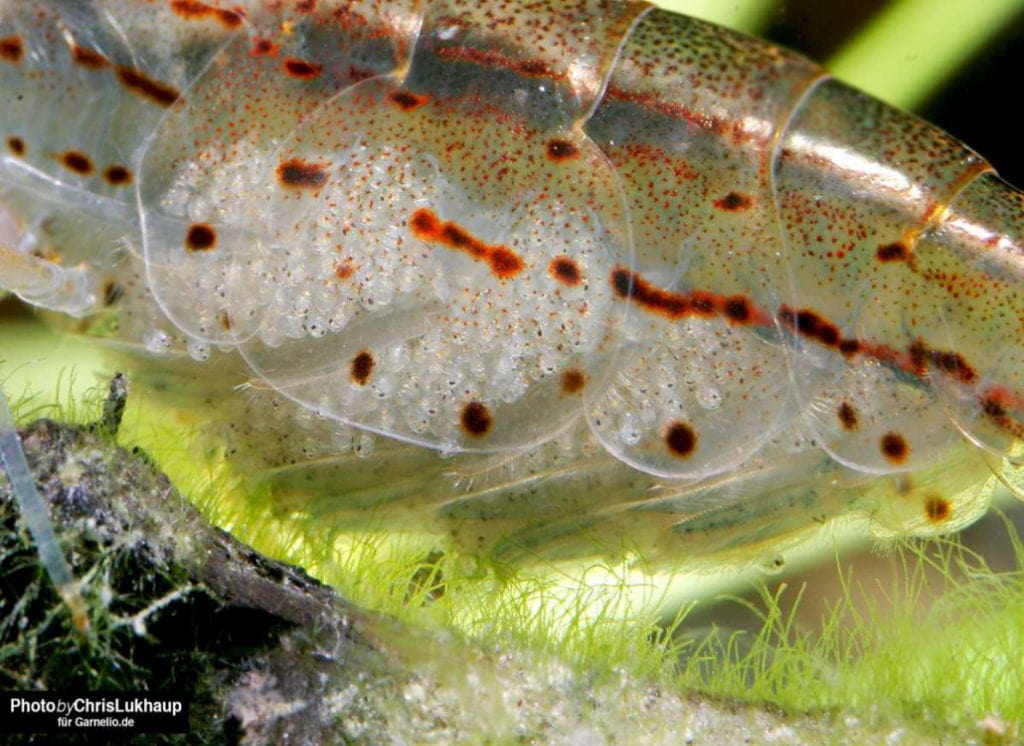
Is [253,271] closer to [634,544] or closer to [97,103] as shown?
[97,103]

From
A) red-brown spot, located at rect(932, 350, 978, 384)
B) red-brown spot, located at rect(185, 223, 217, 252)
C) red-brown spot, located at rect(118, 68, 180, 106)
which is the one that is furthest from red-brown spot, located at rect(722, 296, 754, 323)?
red-brown spot, located at rect(118, 68, 180, 106)

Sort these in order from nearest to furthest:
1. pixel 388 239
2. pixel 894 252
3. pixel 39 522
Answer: pixel 39 522
pixel 388 239
pixel 894 252

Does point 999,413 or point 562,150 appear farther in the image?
point 999,413

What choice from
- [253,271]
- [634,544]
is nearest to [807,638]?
[634,544]

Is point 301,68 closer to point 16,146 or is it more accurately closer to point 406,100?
point 406,100

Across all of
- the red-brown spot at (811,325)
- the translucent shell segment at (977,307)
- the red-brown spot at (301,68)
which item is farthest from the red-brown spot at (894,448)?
the red-brown spot at (301,68)

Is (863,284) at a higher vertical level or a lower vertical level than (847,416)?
higher

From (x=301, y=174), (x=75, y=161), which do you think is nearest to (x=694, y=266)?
(x=301, y=174)
